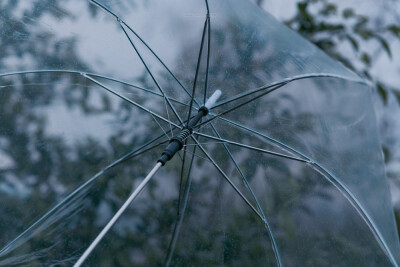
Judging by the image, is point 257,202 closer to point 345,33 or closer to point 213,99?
point 213,99

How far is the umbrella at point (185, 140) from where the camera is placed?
1.96 metres

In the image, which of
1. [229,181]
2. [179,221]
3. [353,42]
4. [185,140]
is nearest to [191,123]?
[185,140]

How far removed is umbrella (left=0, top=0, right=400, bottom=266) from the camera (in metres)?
1.96

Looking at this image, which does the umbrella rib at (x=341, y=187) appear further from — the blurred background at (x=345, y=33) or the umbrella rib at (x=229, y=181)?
the blurred background at (x=345, y=33)

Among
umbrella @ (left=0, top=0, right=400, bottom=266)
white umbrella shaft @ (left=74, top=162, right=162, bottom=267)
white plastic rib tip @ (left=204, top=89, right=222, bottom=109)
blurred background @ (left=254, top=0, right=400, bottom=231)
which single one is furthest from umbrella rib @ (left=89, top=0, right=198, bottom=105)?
blurred background @ (left=254, top=0, right=400, bottom=231)

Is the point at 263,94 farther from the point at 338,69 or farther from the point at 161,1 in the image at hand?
the point at 161,1

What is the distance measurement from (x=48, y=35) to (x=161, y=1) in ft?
1.56

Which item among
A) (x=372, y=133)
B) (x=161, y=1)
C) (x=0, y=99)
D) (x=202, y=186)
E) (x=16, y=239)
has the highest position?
(x=372, y=133)

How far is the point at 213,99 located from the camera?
1.97m

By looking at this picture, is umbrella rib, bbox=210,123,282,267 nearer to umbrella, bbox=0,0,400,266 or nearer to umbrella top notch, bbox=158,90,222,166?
umbrella, bbox=0,0,400,266

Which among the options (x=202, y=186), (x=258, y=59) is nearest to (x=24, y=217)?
(x=202, y=186)

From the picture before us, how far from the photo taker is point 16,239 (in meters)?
1.88

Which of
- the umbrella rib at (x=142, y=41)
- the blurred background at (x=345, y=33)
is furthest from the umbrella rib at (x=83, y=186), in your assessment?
the blurred background at (x=345, y=33)

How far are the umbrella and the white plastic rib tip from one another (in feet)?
0.04
